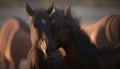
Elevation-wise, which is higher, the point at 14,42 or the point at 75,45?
the point at 14,42

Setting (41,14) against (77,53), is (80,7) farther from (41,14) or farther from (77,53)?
(41,14)

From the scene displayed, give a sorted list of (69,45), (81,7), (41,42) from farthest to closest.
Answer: (81,7), (69,45), (41,42)

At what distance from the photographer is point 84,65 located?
4.32 m

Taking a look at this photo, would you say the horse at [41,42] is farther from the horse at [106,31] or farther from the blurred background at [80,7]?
the blurred background at [80,7]

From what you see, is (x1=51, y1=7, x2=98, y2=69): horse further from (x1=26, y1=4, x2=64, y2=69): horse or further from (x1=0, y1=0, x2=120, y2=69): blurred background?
(x1=0, y1=0, x2=120, y2=69): blurred background

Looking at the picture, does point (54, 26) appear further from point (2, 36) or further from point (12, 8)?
point (12, 8)

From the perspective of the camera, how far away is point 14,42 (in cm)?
638

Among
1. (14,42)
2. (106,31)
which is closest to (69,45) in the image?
(106,31)

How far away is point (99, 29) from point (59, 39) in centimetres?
199

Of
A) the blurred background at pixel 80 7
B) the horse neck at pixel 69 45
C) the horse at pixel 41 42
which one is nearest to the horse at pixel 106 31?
the horse neck at pixel 69 45

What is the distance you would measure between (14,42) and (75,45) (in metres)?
2.20

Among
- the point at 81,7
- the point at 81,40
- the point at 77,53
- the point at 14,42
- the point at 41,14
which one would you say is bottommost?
the point at 77,53

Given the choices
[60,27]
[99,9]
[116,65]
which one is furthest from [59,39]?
[99,9]

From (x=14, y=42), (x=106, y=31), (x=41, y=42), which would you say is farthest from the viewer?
(x=14, y=42)
